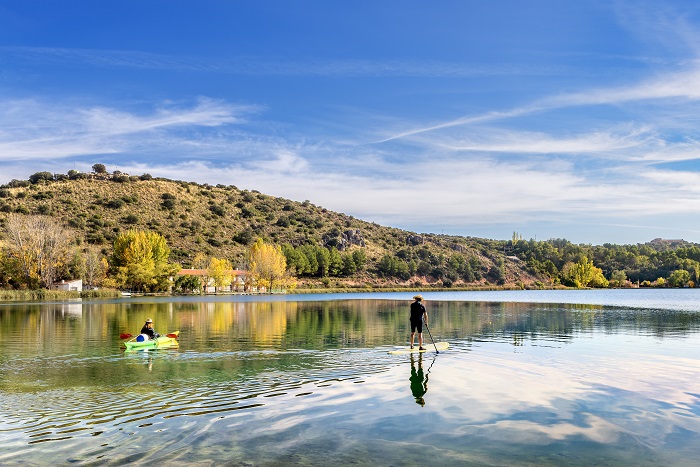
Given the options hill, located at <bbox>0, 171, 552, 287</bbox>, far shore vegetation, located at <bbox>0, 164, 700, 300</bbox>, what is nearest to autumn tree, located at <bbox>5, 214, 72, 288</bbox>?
far shore vegetation, located at <bbox>0, 164, 700, 300</bbox>

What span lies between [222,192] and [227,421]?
183m

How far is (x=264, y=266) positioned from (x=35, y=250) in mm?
47480

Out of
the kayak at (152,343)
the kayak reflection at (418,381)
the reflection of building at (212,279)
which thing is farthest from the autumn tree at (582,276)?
the kayak reflection at (418,381)

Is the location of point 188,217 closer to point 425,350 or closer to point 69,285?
point 69,285

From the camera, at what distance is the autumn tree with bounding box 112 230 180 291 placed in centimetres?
10850

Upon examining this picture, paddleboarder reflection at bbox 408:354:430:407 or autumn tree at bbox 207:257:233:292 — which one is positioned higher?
autumn tree at bbox 207:257:233:292

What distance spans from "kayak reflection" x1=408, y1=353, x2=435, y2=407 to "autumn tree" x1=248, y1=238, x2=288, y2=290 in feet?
357

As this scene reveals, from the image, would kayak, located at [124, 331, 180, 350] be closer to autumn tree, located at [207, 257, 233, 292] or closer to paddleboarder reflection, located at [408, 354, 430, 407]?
paddleboarder reflection, located at [408, 354, 430, 407]

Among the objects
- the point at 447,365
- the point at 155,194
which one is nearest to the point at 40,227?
the point at 155,194

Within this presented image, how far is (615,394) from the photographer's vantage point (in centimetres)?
1691

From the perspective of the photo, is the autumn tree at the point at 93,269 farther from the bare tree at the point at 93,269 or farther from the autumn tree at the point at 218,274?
the autumn tree at the point at 218,274

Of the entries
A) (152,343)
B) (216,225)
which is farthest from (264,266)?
(152,343)

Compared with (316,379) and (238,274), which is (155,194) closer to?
(238,274)

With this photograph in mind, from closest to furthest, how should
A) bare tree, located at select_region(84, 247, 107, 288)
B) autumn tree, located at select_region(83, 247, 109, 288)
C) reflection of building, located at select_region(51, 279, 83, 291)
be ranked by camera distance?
reflection of building, located at select_region(51, 279, 83, 291) → autumn tree, located at select_region(83, 247, 109, 288) → bare tree, located at select_region(84, 247, 107, 288)
